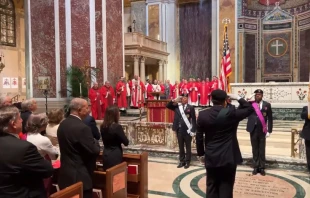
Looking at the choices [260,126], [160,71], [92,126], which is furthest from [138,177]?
[160,71]

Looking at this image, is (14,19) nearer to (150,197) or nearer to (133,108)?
(133,108)

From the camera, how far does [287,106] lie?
479 inches

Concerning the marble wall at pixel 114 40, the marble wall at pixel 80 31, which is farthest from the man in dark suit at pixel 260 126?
the marble wall at pixel 114 40

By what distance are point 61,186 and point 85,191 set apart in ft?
0.86

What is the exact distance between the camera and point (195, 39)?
20906 mm

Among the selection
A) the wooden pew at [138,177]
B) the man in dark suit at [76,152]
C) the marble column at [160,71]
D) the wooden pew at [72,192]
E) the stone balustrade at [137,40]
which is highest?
the stone balustrade at [137,40]

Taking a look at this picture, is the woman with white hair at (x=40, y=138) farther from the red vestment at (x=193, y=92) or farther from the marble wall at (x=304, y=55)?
the marble wall at (x=304, y=55)

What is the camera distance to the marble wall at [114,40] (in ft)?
42.1

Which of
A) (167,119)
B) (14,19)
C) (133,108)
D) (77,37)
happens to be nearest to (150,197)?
(167,119)

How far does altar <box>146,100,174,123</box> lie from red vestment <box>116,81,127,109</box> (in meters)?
3.51

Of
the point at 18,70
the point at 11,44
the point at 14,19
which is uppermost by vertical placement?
the point at 14,19

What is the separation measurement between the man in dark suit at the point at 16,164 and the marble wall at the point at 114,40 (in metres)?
10.6

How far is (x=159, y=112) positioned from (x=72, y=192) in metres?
7.01

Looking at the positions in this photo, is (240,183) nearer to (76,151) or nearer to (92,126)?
(92,126)
